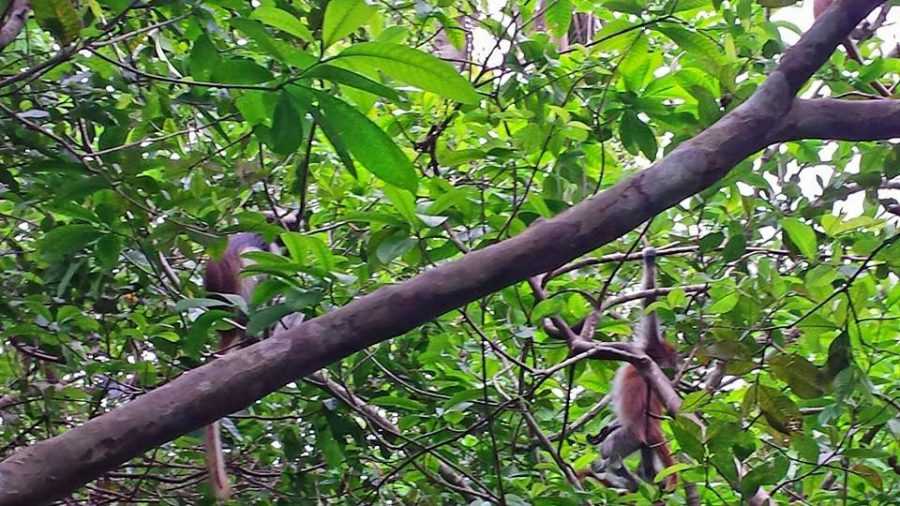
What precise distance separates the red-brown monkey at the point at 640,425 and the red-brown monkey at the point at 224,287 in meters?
0.97

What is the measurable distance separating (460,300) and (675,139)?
78 cm

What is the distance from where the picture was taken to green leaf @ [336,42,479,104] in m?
0.91

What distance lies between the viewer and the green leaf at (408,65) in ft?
2.98

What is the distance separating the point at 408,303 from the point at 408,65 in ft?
0.92

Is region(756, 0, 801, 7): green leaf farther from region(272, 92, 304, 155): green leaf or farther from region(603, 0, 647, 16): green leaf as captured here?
region(272, 92, 304, 155): green leaf

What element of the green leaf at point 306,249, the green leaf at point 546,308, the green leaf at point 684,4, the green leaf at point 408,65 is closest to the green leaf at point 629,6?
the green leaf at point 684,4

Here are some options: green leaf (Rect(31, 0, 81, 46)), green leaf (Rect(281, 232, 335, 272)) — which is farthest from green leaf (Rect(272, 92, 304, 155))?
green leaf (Rect(31, 0, 81, 46))

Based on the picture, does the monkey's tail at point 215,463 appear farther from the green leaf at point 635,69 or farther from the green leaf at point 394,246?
the green leaf at point 635,69

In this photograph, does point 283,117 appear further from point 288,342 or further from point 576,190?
point 576,190

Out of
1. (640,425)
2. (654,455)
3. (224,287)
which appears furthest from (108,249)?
(640,425)

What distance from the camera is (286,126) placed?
3.50 feet

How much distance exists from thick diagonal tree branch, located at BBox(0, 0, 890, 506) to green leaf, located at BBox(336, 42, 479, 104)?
25cm

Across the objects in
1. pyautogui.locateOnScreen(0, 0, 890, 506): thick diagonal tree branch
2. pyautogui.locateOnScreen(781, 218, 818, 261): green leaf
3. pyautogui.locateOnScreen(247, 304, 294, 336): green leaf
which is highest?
pyautogui.locateOnScreen(247, 304, 294, 336): green leaf

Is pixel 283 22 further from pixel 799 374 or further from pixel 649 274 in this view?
pixel 649 274
